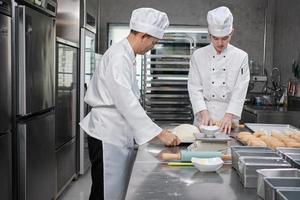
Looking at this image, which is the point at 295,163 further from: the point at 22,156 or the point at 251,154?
the point at 22,156

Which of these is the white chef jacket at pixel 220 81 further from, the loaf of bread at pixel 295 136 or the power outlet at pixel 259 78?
the power outlet at pixel 259 78

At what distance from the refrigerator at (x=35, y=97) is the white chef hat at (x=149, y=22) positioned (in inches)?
31.0

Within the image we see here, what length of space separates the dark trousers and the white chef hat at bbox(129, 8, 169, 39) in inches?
25.9

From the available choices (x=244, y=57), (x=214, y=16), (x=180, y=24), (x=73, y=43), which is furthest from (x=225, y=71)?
(x=180, y=24)

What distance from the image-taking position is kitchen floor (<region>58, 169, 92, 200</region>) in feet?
11.5

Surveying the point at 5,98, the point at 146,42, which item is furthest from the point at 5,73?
the point at 146,42

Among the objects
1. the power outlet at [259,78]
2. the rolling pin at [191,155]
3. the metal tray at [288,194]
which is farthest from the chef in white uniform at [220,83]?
the power outlet at [259,78]

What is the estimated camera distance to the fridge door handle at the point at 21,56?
229cm

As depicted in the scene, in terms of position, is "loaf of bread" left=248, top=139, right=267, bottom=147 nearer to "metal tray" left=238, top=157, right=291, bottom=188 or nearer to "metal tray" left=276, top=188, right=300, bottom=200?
"metal tray" left=238, top=157, right=291, bottom=188

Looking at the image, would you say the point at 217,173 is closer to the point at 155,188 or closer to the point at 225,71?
the point at 155,188

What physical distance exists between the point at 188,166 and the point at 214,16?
132 centimetres

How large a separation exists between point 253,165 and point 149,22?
1038 millimetres

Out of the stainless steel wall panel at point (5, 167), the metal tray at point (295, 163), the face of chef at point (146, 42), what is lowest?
the stainless steel wall panel at point (5, 167)

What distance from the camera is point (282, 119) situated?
12.6ft
